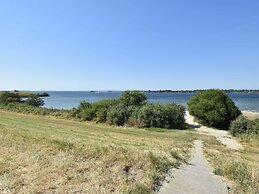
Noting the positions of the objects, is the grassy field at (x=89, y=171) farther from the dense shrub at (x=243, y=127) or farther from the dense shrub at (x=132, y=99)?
the dense shrub at (x=132, y=99)

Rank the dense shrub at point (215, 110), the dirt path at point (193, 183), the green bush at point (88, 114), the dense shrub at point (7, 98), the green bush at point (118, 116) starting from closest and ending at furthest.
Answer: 1. the dirt path at point (193, 183)
2. the green bush at point (118, 116)
3. the dense shrub at point (215, 110)
4. the green bush at point (88, 114)
5. the dense shrub at point (7, 98)

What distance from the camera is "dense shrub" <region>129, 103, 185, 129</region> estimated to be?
31.8 meters

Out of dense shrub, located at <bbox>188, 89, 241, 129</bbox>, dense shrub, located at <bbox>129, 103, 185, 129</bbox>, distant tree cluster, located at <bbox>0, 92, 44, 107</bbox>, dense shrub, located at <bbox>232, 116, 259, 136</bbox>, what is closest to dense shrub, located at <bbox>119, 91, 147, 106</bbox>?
dense shrub, located at <bbox>129, 103, 185, 129</bbox>

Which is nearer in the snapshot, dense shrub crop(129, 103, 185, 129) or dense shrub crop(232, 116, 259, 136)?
dense shrub crop(232, 116, 259, 136)

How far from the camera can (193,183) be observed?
744 cm

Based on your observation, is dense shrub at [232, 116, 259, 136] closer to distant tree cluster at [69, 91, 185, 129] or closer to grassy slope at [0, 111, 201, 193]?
distant tree cluster at [69, 91, 185, 129]

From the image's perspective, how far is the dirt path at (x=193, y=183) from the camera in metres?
6.95

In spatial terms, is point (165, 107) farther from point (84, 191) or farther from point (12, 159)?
point (84, 191)

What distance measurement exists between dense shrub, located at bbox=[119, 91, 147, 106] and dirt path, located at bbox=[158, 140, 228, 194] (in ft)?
98.4

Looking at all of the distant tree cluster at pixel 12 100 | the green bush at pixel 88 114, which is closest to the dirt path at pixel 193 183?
the green bush at pixel 88 114

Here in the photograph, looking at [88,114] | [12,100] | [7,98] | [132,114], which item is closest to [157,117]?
[132,114]

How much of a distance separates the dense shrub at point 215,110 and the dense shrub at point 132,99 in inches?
262

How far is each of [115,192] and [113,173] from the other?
118 centimetres

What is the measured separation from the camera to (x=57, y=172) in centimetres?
805
